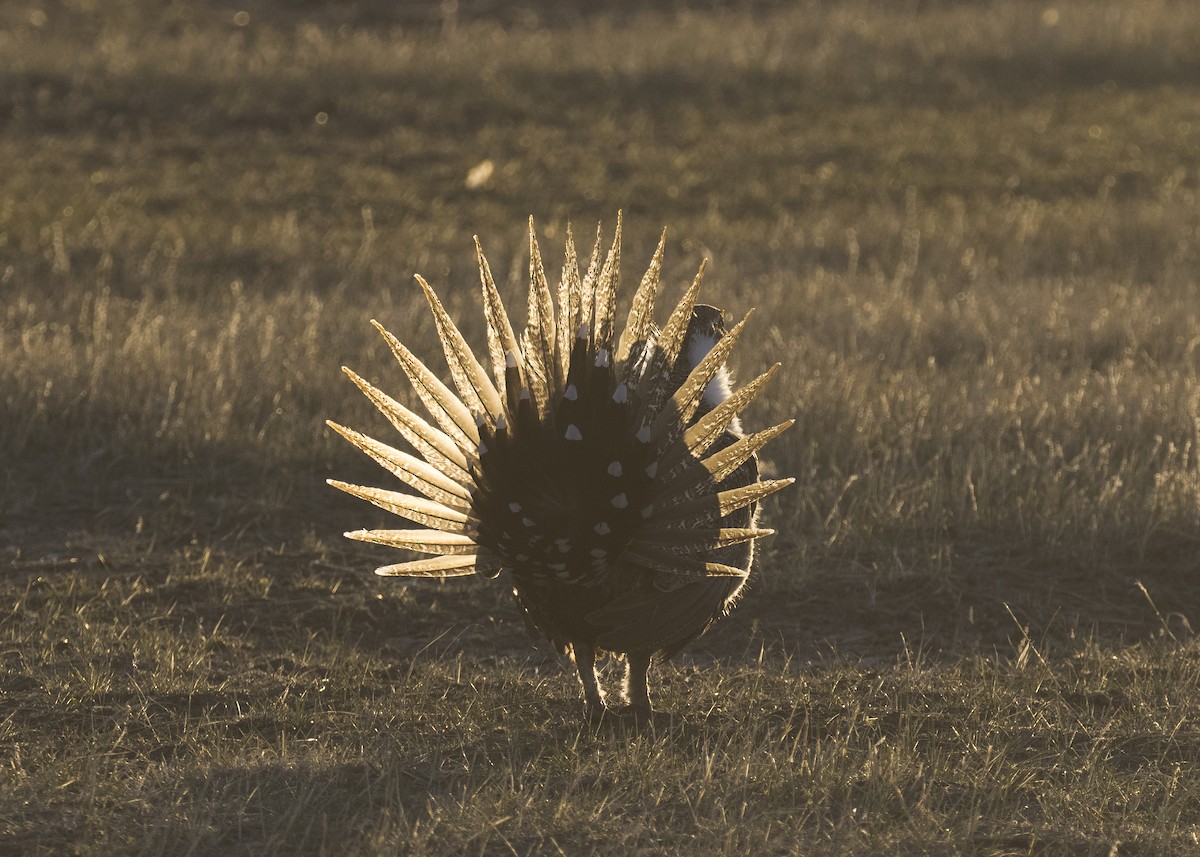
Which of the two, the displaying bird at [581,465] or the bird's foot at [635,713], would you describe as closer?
the displaying bird at [581,465]

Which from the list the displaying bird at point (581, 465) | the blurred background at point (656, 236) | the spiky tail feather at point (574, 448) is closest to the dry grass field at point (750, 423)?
the blurred background at point (656, 236)

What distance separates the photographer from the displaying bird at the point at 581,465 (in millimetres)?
3842

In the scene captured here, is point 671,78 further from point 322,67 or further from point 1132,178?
point 1132,178

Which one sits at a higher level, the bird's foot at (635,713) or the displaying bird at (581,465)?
the displaying bird at (581,465)

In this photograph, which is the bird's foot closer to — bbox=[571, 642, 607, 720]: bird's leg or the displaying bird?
bbox=[571, 642, 607, 720]: bird's leg

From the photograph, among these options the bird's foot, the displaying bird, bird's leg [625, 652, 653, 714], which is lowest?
the bird's foot

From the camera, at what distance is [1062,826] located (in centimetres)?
387

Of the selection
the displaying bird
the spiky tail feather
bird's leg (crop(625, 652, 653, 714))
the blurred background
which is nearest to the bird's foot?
bird's leg (crop(625, 652, 653, 714))

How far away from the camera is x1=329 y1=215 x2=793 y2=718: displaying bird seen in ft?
12.6

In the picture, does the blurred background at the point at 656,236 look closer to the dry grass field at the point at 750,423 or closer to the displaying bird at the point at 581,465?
the dry grass field at the point at 750,423

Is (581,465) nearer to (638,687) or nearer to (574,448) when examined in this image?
(574,448)

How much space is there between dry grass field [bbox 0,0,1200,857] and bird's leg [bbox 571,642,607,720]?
71mm

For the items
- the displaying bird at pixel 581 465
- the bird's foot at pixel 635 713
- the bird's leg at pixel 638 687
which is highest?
the displaying bird at pixel 581 465

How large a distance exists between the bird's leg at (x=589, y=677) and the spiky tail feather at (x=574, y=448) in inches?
13.3
